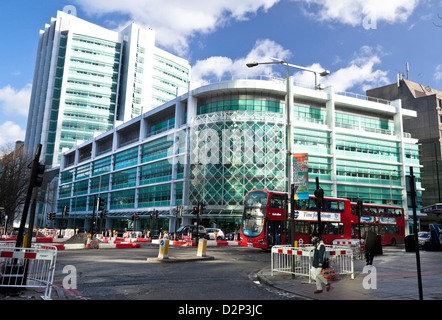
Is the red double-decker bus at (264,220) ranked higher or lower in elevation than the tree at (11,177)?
lower

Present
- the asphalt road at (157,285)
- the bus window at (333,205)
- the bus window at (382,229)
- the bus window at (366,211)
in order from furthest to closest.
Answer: the bus window at (382,229) < the bus window at (366,211) < the bus window at (333,205) < the asphalt road at (157,285)

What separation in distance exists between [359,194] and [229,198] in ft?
69.4

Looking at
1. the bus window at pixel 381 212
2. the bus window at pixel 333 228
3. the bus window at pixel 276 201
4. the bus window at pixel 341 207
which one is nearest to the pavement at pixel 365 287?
the bus window at pixel 276 201

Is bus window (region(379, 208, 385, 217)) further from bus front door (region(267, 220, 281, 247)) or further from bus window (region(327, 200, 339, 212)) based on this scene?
bus front door (region(267, 220, 281, 247))

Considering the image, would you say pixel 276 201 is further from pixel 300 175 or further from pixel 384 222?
pixel 384 222

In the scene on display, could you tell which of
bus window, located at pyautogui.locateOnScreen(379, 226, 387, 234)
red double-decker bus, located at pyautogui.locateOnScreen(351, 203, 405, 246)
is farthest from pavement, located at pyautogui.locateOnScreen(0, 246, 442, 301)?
bus window, located at pyautogui.locateOnScreen(379, 226, 387, 234)

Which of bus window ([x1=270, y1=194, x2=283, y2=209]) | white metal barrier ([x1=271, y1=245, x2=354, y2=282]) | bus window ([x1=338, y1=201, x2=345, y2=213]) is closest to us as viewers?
white metal barrier ([x1=271, y1=245, x2=354, y2=282])

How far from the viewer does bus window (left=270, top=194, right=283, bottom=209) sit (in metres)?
23.1

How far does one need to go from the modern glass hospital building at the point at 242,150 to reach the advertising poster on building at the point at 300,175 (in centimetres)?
2970

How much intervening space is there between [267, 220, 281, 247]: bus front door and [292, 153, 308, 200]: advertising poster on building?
9.80m

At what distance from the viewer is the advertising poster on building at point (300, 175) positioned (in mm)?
13188

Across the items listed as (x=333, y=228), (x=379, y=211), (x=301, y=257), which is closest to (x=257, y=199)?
(x=333, y=228)

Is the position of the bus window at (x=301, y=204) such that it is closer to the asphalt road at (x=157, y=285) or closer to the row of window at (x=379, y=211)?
the row of window at (x=379, y=211)

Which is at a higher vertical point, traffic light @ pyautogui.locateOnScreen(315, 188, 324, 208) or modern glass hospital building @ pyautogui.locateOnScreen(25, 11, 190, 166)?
modern glass hospital building @ pyautogui.locateOnScreen(25, 11, 190, 166)
